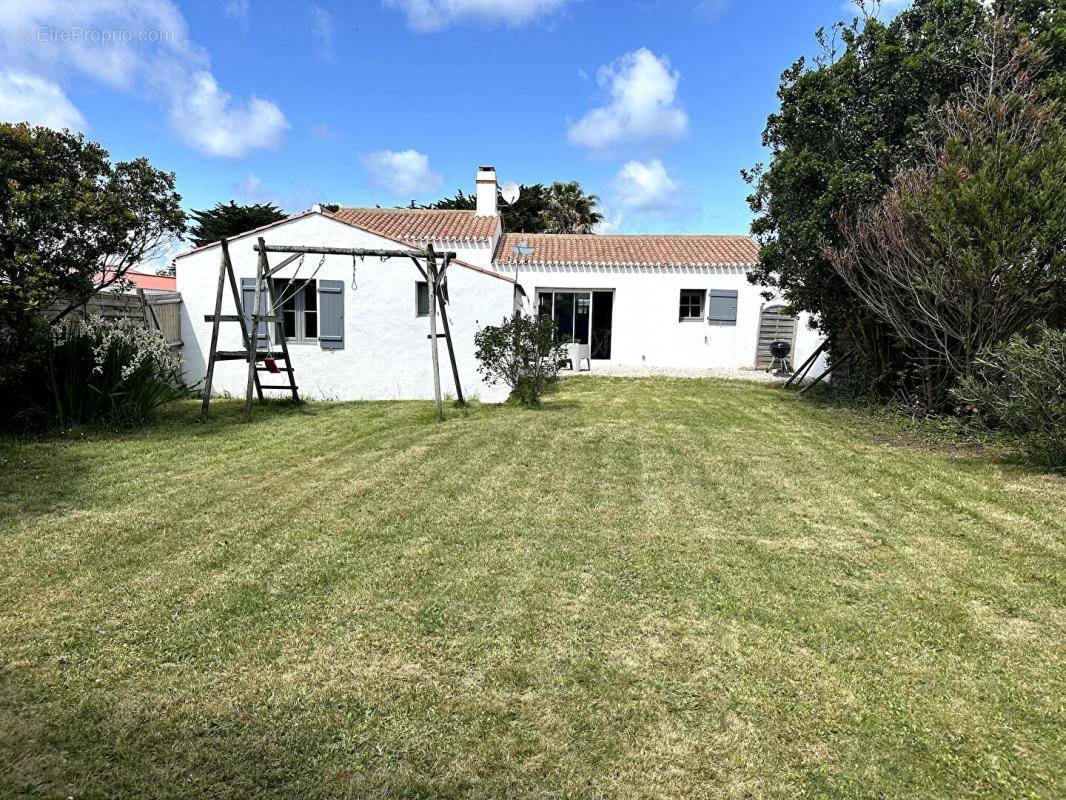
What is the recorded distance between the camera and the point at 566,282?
1842cm

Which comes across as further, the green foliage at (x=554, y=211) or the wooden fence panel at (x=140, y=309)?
the green foliage at (x=554, y=211)

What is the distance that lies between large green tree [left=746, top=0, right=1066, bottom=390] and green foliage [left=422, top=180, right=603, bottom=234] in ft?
70.6

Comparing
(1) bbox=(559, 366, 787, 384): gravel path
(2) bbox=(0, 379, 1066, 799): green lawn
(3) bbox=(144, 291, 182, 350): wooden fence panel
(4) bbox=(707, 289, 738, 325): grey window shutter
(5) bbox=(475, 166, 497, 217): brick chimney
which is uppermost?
(5) bbox=(475, 166, 497, 217): brick chimney

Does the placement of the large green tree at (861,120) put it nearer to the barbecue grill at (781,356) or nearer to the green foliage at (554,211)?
the barbecue grill at (781,356)

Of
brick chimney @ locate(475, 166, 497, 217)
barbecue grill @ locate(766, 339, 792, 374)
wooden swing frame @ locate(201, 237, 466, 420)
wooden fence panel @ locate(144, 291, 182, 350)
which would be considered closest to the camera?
wooden swing frame @ locate(201, 237, 466, 420)

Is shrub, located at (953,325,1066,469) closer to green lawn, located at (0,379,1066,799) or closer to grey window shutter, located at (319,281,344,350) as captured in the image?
green lawn, located at (0,379,1066,799)

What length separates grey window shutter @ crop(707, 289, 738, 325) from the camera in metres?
18.0

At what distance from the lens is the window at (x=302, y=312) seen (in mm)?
11953

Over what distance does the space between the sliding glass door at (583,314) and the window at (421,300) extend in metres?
7.13

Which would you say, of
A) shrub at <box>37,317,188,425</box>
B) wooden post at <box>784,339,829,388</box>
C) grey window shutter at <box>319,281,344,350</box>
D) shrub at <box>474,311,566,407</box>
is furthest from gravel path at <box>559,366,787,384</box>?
shrub at <box>37,317,188,425</box>

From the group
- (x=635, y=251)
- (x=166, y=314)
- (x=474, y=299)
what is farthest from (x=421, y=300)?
(x=635, y=251)

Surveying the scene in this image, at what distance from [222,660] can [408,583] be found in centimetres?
105

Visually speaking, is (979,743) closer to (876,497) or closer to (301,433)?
(876,497)

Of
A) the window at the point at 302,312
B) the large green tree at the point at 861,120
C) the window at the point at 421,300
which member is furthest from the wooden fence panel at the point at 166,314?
the large green tree at the point at 861,120
